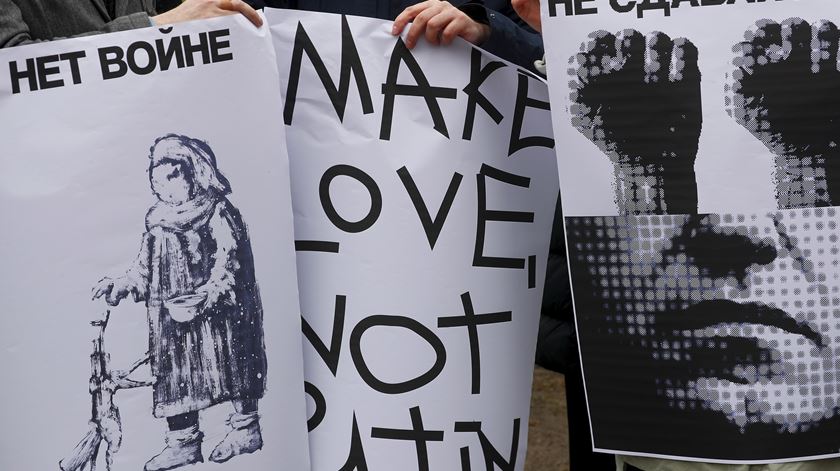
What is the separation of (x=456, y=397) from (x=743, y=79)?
0.82 m

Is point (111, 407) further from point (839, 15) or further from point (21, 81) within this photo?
point (839, 15)

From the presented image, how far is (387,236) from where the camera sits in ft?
7.44

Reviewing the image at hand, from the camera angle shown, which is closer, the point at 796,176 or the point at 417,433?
the point at 796,176

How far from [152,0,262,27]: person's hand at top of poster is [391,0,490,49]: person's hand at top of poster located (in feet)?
0.94

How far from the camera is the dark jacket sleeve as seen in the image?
2.33 meters

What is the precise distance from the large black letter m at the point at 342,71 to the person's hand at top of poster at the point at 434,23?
0.10 m

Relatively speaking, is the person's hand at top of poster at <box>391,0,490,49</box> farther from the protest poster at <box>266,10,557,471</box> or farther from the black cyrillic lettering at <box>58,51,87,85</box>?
the black cyrillic lettering at <box>58,51,87,85</box>

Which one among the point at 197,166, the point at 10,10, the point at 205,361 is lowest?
the point at 205,361

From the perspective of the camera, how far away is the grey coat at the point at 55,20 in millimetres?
2025

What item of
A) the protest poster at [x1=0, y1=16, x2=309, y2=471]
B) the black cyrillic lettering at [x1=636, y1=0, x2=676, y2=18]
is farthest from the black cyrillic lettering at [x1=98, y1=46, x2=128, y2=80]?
the black cyrillic lettering at [x1=636, y1=0, x2=676, y2=18]

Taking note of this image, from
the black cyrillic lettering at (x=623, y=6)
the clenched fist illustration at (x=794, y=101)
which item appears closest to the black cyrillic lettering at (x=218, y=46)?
the black cyrillic lettering at (x=623, y=6)

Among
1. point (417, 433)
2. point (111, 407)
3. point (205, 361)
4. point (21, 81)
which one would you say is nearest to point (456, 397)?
point (417, 433)

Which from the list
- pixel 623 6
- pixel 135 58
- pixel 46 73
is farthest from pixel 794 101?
pixel 46 73

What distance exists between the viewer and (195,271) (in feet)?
6.88
